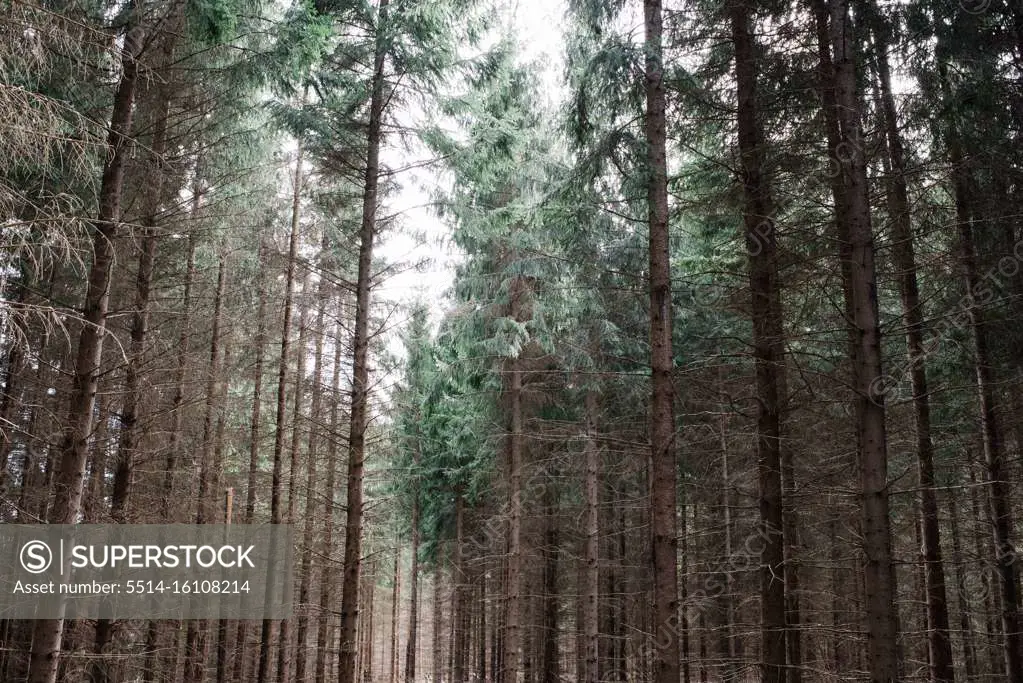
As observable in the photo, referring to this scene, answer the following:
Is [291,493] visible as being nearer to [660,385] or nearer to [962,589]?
[660,385]

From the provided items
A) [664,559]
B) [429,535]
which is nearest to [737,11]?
[664,559]

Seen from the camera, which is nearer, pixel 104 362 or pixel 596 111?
pixel 596 111

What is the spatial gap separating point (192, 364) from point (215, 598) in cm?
538

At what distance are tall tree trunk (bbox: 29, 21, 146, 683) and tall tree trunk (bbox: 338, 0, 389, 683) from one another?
2.91m

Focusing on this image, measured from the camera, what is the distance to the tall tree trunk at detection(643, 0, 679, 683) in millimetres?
5910

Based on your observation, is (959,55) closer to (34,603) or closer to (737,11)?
(737,11)

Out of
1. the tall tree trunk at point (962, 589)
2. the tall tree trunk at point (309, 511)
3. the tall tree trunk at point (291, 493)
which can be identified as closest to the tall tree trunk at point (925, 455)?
the tall tree trunk at point (962, 589)

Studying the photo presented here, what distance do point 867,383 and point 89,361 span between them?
7075 mm

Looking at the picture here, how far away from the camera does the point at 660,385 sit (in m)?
6.43

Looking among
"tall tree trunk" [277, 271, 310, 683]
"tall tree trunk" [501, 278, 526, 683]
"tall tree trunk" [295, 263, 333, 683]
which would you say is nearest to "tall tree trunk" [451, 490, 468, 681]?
"tall tree trunk" [295, 263, 333, 683]

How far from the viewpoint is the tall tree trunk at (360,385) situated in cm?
843

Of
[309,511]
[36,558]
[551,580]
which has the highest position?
[309,511]

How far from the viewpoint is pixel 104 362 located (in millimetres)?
9406

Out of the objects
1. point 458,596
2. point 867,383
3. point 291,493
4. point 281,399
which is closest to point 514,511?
point 291,493
